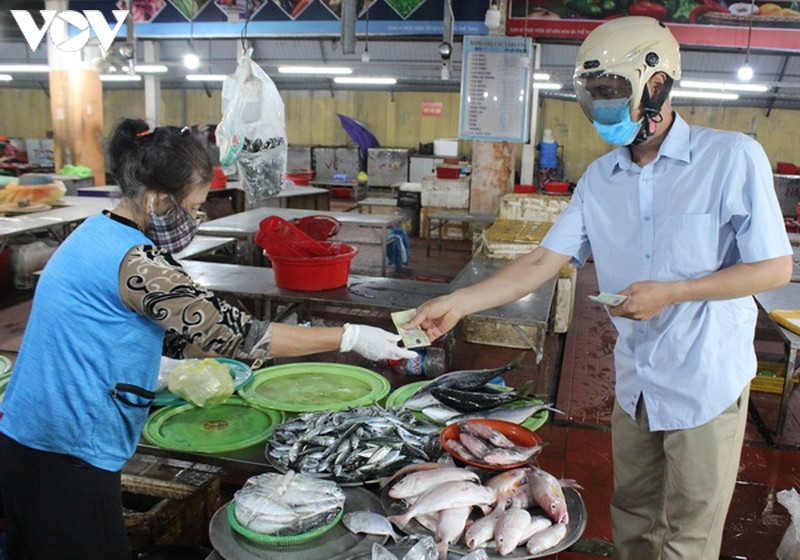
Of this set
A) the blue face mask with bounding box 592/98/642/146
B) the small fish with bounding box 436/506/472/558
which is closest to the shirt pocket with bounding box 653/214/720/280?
the blue face mask with bounding box 592/98/642/146

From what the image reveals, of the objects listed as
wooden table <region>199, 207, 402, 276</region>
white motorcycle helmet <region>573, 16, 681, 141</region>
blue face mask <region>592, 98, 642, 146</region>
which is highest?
white motorcycle helmet <region>573, 16, 681, 141</region>

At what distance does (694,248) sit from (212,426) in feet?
6.73

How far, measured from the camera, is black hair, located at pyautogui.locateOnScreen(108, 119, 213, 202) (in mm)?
1971

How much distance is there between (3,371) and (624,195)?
3088 millimetres

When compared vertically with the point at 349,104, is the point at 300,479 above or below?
below

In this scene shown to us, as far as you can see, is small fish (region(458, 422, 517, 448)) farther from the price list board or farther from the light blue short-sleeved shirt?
the price list board

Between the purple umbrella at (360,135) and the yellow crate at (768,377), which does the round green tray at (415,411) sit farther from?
the purple umbrella at (360,135)

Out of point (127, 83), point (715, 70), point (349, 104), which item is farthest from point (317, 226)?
point (127, 83)

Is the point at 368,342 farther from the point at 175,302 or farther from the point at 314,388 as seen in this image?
the point at 314,388

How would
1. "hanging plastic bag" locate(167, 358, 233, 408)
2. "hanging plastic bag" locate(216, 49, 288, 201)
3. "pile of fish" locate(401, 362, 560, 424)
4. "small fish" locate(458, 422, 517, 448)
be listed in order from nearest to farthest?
"small fish" locate(458, 422, 517, 448) → "pile of fish" locate(401, 362, 560, 424) → "hanging plastic bag" locate(167, 358, 233, 408) → "hanging plastic bag" locate(216, 49, 288, 201)

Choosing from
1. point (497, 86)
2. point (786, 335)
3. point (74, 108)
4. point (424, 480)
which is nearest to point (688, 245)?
point (424, 480)

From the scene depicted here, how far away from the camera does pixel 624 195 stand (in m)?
2.26

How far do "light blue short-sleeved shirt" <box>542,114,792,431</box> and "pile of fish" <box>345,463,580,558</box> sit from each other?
48 centimetres

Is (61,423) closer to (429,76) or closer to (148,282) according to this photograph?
(148,282)
